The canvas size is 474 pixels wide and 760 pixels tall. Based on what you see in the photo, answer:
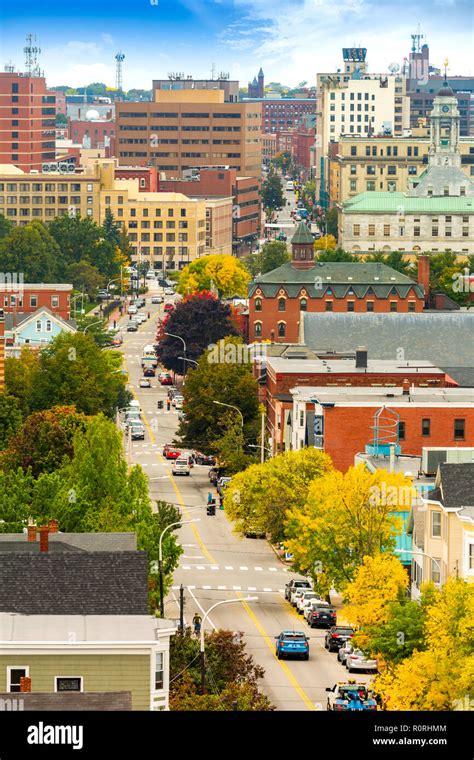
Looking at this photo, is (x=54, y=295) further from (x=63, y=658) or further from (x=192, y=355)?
(x=63, y=658)

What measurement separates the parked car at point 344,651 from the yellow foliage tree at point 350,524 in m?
6.71

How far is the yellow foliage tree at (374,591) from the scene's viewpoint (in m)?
53.9

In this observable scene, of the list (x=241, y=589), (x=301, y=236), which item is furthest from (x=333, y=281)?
(x=241, y=589)

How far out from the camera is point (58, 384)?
11394cm

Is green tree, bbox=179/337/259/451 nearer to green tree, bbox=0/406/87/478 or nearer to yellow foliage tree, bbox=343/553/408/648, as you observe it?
green tree, bbox=0/406/87/478

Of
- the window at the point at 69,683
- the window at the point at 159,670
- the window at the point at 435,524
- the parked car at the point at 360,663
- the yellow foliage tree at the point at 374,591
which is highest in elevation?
the window at the point at 69,683

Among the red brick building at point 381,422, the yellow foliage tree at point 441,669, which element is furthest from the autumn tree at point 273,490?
the yellow foliage tree at point 441,669

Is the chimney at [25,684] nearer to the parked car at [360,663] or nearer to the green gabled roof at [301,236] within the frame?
the parked car at [360,663]

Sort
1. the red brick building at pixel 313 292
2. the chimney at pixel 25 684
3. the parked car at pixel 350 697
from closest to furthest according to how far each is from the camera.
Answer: the chimney at pixel 25 684 → the parked car at pixel 350 697 → the red brick building at pixel 313 292

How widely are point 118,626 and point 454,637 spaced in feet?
28.7

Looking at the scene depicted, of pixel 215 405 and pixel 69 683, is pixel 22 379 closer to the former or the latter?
pixel 215 405

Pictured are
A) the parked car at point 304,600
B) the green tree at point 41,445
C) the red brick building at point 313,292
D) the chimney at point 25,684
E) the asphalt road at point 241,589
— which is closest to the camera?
the chimney at point 25,684
